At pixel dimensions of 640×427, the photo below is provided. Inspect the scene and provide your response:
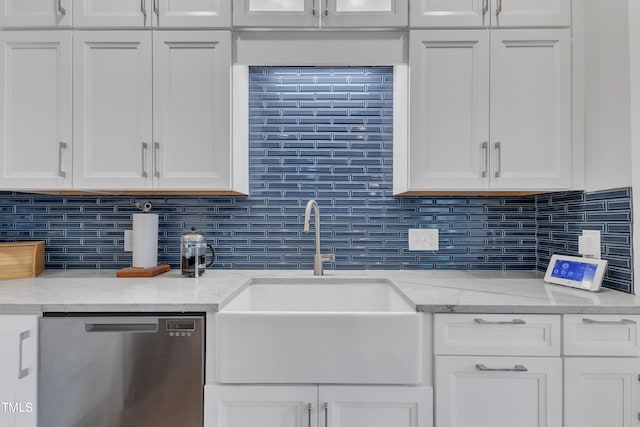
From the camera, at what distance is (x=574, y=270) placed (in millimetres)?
1549

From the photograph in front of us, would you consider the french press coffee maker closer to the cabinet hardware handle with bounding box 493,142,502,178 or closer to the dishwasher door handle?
the dishwasher door handle

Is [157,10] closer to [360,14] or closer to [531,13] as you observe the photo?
[360,14]

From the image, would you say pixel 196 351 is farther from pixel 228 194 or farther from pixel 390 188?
pixel 390 188

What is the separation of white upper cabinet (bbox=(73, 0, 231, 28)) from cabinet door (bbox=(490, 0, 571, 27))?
1.17m

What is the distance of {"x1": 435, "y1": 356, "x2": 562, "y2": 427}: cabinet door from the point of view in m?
1.23

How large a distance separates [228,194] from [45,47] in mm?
1005

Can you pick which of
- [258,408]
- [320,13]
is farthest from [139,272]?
[320,13]

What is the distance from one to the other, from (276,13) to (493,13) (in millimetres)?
937

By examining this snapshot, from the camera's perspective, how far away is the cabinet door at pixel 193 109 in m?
1.62

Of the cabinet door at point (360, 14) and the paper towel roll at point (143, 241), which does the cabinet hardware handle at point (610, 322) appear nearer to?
the cabinet door at point (360, 14)

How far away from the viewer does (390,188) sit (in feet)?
6.40

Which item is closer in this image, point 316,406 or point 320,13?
point 316,406

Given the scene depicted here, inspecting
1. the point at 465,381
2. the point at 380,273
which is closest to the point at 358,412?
the point at 465,381

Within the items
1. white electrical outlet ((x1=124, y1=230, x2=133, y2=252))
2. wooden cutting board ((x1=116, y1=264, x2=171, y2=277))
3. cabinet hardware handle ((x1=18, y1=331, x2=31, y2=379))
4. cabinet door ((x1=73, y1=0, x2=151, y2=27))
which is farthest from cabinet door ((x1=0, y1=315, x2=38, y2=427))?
cabinet door ((x1=73, y1=0, x2=151, y2=27))
